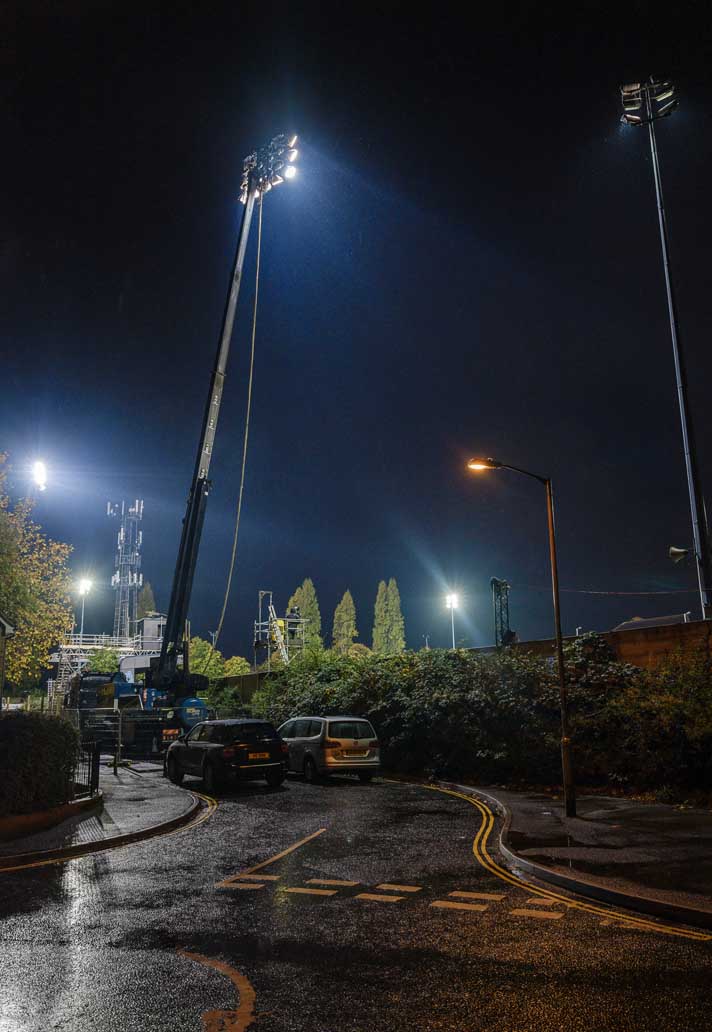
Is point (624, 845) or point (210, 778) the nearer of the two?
point (624, 845)

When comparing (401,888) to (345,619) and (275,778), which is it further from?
(345,619)

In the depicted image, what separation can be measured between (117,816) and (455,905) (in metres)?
8.29

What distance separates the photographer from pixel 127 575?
81125mm

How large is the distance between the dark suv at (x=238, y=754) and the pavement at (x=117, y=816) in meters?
0.86

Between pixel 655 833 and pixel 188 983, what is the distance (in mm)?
8296

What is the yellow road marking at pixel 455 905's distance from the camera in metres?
7.71

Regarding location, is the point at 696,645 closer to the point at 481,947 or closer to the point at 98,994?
the point at 481,947

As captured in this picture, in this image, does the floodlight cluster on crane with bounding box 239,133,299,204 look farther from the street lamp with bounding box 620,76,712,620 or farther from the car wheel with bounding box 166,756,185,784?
the car wheel with bounding box 166,756,185,784

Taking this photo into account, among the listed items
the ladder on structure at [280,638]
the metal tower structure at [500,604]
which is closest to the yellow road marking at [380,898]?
the metal tower structure at [500,604]

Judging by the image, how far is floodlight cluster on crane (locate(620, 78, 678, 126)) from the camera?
84.5 ft

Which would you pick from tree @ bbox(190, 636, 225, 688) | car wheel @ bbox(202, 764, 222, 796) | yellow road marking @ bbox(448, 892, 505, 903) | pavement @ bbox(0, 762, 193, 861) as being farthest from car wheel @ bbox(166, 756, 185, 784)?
tree @ bbox(190, 636, 225, 688)

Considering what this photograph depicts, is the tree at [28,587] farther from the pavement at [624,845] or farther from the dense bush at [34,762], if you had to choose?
the pavement at [624,845]

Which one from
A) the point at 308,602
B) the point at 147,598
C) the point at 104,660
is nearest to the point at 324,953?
the point at 104,660

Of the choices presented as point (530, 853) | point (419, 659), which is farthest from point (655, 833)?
point (419, 659)
